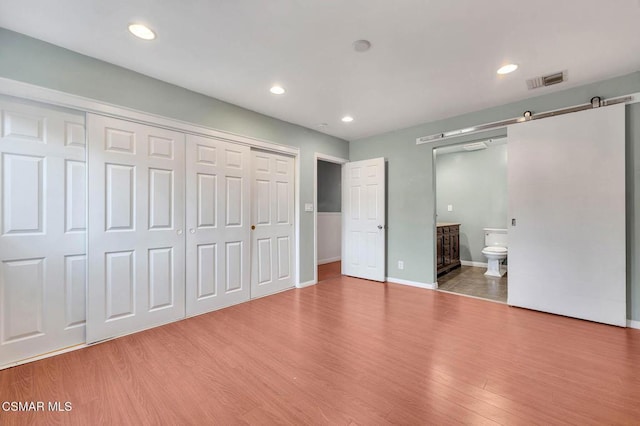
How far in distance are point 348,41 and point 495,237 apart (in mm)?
4947

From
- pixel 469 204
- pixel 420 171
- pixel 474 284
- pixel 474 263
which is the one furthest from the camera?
pixel 469 204

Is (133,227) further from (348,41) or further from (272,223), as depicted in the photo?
(348,41)

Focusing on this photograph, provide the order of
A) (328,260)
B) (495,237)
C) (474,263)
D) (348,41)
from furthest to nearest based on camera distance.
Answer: (328,260) < (474,263) < (495,237) < (348,41)

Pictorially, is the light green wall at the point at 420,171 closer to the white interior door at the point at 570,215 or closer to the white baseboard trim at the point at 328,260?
the white interior door at the point at 570,215

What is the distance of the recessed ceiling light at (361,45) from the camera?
6.97 feet

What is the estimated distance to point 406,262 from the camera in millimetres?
4348

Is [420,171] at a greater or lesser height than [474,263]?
greater

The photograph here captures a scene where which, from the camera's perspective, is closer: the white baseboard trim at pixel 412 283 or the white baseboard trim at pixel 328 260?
the white baseboard trim at pixel 412 283

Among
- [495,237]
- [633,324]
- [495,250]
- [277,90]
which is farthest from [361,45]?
[495,237]

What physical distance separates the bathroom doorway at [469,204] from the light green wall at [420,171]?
863 mm

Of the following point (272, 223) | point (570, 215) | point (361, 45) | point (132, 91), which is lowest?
point (272, 223)

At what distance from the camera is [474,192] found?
5.80 meters

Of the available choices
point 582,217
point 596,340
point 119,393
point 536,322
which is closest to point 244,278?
point 119,393

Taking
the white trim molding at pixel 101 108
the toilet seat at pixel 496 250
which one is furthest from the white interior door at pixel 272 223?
the toilet seat at pixel 496 250
